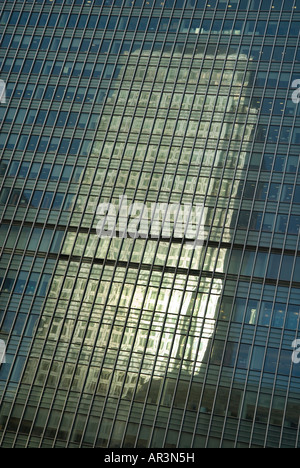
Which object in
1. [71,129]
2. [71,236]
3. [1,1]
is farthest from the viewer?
[1,1]

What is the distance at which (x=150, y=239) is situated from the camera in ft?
180

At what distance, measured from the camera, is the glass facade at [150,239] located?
49375 mm

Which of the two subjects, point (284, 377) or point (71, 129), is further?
point (71, 129)

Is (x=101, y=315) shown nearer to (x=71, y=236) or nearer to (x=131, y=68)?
(x=71, y=236)

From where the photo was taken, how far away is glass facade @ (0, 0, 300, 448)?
49.4 m

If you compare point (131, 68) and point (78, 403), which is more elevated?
point (131, 68)

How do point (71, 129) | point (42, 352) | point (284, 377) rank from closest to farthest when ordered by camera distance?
point (284, 377) < point (42, 352) < point (71, 129)

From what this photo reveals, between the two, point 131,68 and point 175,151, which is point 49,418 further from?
point 131,68

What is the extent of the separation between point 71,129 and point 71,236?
10682mm

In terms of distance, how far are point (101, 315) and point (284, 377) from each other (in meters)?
15.2

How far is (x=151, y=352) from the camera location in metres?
50.8

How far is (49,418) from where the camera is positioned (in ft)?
165
